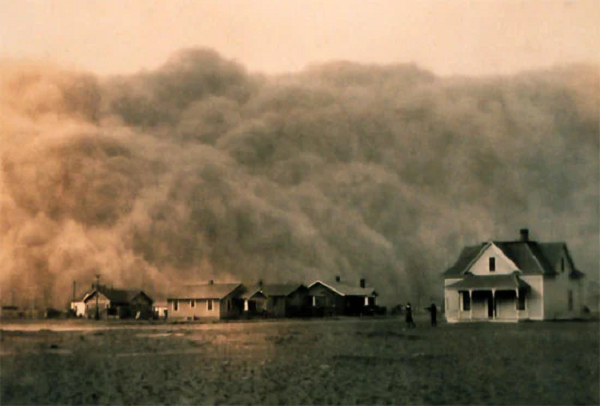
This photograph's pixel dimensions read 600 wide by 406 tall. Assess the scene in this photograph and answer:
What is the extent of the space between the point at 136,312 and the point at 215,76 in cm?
267

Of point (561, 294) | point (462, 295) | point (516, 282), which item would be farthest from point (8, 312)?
point (561, 294)

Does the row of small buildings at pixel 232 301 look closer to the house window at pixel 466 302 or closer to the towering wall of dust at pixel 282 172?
the towering wall of dust at pixel 282 172

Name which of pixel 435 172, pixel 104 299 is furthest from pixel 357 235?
pixel 104 299

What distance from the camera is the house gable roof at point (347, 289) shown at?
27.0ft

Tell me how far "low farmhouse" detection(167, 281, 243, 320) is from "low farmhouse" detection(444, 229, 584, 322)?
2.20 metres

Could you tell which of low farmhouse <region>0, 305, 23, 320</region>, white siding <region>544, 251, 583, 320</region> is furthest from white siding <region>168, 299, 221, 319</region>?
white siding <region>544, 251, 583, 320</region>

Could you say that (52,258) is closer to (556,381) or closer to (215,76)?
(215,76)

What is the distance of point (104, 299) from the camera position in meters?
8.91

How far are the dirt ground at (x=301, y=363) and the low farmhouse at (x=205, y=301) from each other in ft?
0.55

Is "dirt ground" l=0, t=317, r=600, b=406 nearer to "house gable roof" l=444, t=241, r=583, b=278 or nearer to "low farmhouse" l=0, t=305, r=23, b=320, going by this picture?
"low farmhouse" l=0, t=305, r=23, b=320

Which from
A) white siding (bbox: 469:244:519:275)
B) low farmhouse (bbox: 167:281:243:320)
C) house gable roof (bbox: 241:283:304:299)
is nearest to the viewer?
white siding (bbox: 469:244:519:275)

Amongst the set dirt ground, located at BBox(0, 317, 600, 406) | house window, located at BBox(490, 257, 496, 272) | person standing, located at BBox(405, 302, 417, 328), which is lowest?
dirt ground, located at BBox(0, 317, 600, 406)

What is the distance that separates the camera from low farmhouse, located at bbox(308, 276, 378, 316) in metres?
8.25

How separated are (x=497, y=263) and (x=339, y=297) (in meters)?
1.64
